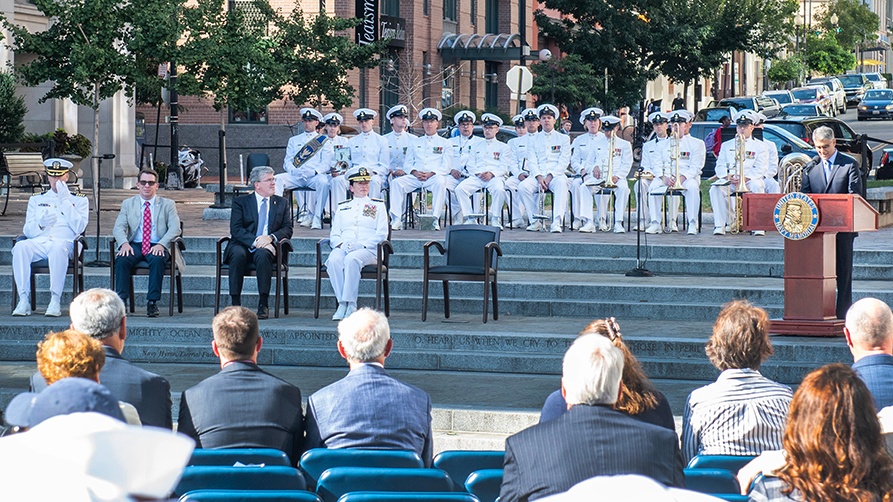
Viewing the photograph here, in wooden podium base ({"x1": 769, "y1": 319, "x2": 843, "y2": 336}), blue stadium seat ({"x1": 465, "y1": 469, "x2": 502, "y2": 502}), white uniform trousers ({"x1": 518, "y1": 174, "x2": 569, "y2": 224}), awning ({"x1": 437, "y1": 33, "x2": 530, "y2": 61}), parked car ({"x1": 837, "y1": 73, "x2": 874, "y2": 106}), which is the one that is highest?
parked car ({"x1": 837, "y1": 73, "x2": 874, "y2": 106})

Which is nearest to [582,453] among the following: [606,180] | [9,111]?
[606,180]

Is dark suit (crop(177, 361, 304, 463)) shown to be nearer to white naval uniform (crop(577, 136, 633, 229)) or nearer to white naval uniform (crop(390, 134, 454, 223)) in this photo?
white naval uniform (crop(390, 134, 454, 223))

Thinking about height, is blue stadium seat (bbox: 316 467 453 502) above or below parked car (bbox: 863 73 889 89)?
below

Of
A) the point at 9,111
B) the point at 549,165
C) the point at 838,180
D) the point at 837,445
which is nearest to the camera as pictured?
the point at 837,445

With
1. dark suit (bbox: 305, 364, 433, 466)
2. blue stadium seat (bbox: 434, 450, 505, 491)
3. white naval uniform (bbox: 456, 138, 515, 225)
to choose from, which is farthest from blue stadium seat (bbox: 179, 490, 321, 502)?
white naval uniform (bbox: 456, 138, 515, 225)

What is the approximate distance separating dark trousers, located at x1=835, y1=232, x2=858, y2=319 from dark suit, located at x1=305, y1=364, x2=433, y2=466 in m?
6.68

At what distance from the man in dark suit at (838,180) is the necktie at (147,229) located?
611 cm

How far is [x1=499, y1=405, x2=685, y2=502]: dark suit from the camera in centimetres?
478

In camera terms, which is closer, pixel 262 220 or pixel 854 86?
pixel 262 220

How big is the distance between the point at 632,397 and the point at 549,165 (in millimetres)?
13589

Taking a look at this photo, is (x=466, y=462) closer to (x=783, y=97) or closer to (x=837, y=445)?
Result: (x=837, y=445)

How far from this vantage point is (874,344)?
6273 mm

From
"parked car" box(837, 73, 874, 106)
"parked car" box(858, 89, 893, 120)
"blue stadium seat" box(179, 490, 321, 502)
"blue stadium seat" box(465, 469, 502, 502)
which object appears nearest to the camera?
"blue stadium seat" box(179, 490, 321, 502)

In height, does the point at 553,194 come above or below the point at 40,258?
above
